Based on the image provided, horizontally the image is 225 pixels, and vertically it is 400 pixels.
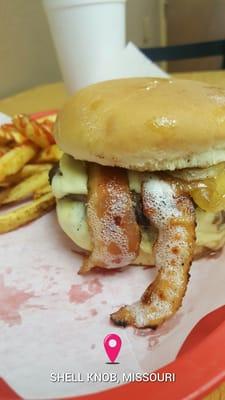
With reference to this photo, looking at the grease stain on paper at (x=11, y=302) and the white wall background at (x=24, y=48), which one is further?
the white wall background at (x=24, y=48)

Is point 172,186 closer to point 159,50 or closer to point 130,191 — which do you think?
point 130,191

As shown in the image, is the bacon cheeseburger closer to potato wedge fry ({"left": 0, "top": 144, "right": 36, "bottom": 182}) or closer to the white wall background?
potato wedge fry ({"left": 0, "top": 144, "right": 36, "bottom": 182})

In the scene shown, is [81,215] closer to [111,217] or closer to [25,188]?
[111,217]

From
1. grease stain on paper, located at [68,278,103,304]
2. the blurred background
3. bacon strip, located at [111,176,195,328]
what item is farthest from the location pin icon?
the blurred background

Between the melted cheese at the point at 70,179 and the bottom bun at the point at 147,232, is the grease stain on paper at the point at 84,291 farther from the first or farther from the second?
the melted cheese at the point at 70,179

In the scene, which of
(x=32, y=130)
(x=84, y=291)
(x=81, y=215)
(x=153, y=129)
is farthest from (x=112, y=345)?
(x=32, y=130)

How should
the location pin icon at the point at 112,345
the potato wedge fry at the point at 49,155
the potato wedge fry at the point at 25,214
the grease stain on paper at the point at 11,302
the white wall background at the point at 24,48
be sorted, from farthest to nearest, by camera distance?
the white wall background at the point at 24,48
the potato wedge fry at the point at 49,155
the potato wedge fry at the point at 25,214
the grease stain on paper at the point at 11,302
the location pin icon at the point at 112,345

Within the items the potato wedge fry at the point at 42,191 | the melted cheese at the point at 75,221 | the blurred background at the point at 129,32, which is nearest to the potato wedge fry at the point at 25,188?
A: the potato wedge fry at the point at 42,191

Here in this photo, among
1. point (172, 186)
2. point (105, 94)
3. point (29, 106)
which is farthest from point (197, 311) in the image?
point (29, 106)
